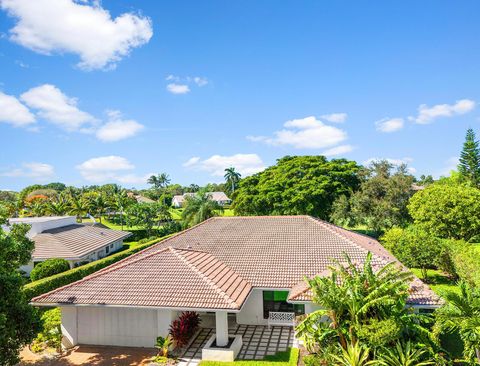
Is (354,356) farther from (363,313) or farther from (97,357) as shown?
(97,357)

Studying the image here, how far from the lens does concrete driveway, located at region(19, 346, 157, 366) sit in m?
16.3

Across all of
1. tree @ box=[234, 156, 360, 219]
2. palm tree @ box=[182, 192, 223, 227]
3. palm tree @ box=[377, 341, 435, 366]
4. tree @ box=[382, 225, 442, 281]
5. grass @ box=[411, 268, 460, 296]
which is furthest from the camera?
palm tree @ box=[182, 192, 223, 227]

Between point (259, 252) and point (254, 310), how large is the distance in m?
4.02

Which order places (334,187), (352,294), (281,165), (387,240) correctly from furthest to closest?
(281,165), (334,187), (387,240), (352,294)

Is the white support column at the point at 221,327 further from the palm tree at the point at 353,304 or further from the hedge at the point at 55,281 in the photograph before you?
the hedge at the point at 55,281

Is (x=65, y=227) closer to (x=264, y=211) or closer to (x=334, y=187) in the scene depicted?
(x=264, y=211)

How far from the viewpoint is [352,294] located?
14484mm

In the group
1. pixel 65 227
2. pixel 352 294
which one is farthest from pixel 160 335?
pixel 65 227

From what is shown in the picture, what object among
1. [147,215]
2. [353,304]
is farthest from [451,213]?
[147,215]

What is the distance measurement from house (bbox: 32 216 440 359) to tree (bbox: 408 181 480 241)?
18.4 meters

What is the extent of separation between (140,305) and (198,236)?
11304 millimetres

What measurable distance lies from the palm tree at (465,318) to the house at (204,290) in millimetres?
2568

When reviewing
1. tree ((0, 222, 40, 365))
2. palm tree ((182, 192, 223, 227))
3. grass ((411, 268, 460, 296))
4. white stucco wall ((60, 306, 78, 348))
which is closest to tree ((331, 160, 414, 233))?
grass ((411, 268, 460, 296))

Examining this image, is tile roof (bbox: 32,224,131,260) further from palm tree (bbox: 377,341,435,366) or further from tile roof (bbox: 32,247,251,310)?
palm tree (bbox: 377,341,435,366)
